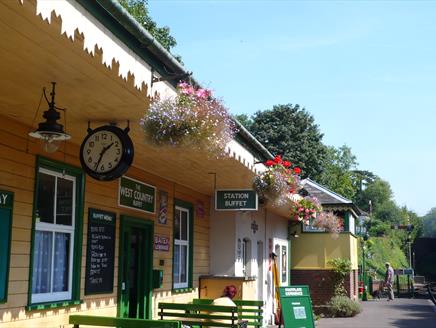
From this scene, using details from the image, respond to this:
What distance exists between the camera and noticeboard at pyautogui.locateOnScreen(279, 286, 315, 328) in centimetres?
1141

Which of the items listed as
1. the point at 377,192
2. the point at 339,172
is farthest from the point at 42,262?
the point at 377,192

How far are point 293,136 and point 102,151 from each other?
3919 centimetres

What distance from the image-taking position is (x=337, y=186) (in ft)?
208

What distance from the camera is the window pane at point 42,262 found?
7424 millimetres

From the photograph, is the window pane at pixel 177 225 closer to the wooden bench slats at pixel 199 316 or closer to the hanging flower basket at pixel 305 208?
the wooden bench slats at pixel 199 316

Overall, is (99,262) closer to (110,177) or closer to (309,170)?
(110,177)

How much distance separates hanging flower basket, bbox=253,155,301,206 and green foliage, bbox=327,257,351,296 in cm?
1005

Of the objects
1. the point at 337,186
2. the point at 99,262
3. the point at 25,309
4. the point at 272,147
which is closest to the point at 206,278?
the point at 99,262

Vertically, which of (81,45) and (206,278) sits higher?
(81,45)

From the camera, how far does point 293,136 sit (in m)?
45.2

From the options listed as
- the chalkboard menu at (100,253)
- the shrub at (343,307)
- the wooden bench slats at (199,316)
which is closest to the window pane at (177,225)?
the wooden bench slats at (199,316)

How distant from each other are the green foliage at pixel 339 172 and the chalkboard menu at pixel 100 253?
3835cm

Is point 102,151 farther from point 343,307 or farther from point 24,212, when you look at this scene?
point 343,307

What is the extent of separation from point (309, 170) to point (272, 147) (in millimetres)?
3451
